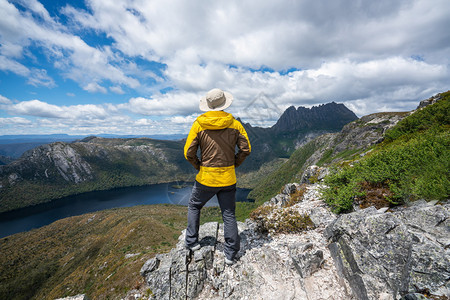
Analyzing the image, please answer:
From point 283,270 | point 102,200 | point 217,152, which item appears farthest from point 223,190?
point 102,200

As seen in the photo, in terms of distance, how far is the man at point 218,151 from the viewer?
17.8 ft

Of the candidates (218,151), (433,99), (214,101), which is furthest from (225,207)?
(433,99)

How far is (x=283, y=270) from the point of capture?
5.66 meters

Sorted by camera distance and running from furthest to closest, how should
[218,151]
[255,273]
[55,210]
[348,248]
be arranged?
1. [55,210]
2. [255,273]
3. [218,151]
4. [348,248]

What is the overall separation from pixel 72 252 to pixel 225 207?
97.1 metres

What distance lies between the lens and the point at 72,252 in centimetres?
6950

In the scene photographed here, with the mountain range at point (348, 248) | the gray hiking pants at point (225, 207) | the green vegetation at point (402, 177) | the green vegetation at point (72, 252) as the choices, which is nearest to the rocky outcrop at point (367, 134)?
the green vegetation at point (402, 177)

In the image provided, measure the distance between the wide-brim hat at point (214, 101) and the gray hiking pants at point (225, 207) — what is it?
8.37ft

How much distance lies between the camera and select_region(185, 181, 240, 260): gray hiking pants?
568 centimetres

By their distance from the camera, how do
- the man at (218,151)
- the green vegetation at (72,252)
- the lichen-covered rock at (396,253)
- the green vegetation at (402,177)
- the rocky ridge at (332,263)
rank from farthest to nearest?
the green vegetation at (72,252), the green vegetation at (402,177), the man at (218,151), the rocky ridge at (332,263), the lichen-covered rock at (396,253)

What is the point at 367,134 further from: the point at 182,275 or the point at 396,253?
the point at 182,275

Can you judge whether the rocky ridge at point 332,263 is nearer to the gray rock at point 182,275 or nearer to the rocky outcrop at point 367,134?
the gray rock at point 182,275

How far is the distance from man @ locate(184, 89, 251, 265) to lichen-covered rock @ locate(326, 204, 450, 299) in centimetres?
335

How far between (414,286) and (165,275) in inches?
261
